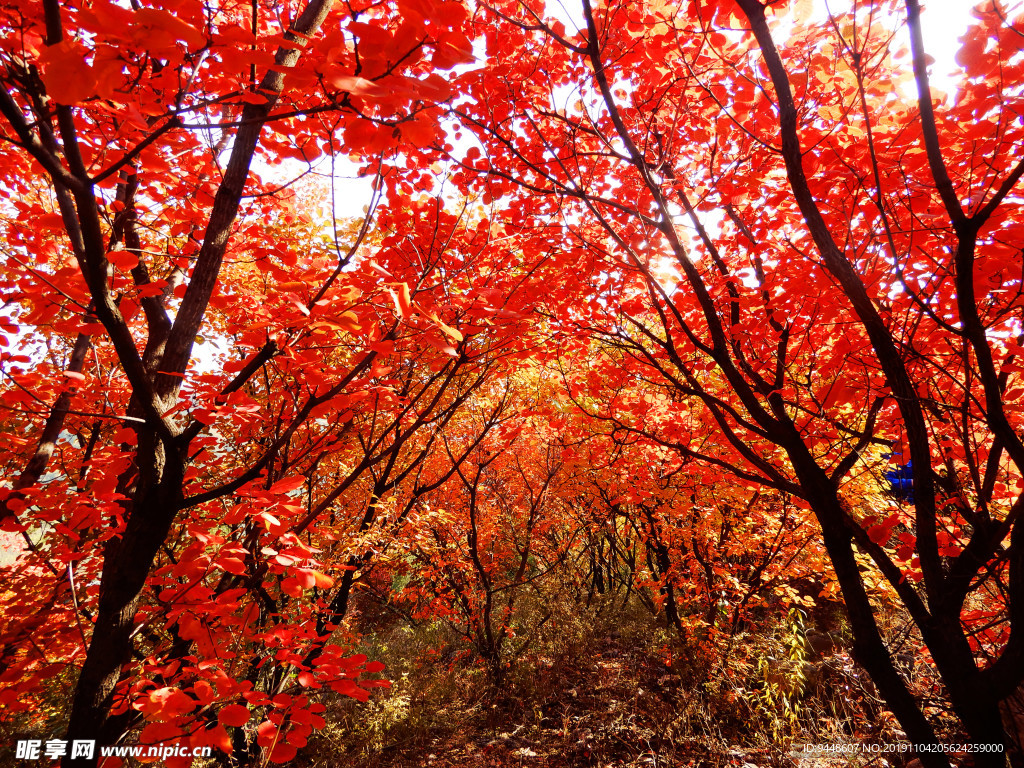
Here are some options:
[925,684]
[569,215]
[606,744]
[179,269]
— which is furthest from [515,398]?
[925,684]

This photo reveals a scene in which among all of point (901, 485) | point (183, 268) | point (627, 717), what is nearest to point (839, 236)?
point (901, 485)

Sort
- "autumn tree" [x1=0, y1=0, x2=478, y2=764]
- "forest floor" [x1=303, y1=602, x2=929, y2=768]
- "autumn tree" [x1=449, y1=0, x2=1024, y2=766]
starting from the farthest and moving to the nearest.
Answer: "forest floor" [x1=303, y1=602, x2=929, y2=768]
"autumn tree" [x1=449, y1=0, x2=1024, y2=766]
"autumn tree" [x1=0, y1=0, x2=478, y2=764]

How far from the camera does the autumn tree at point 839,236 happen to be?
1.84 meters

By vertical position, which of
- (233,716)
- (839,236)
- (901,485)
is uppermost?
(839,236)

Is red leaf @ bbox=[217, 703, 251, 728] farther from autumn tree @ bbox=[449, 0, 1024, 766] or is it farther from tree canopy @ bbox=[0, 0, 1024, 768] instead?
autumn tree @ bbox=[449, 0, 1024, 766]

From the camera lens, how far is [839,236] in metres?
3.21

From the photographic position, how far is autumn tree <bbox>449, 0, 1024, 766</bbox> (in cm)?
184

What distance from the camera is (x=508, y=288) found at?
437cm

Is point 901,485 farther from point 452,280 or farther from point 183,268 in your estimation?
point 183,268

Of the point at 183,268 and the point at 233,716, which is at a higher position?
the point at 183,268

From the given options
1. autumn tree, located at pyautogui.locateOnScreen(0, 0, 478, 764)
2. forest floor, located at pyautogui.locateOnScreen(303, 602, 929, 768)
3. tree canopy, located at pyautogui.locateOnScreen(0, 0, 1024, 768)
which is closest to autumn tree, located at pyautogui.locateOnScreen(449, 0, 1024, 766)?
tree canopy, located at pyautogui.locateOnScreen(0, 0, 1024, 768)

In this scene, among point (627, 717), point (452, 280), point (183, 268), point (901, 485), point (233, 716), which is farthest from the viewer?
point (627, 717)

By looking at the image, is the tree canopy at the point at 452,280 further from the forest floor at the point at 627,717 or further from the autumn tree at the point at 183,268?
the forest floor at the point at 627,717

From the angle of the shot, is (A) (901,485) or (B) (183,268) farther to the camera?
(A) (901,485)
